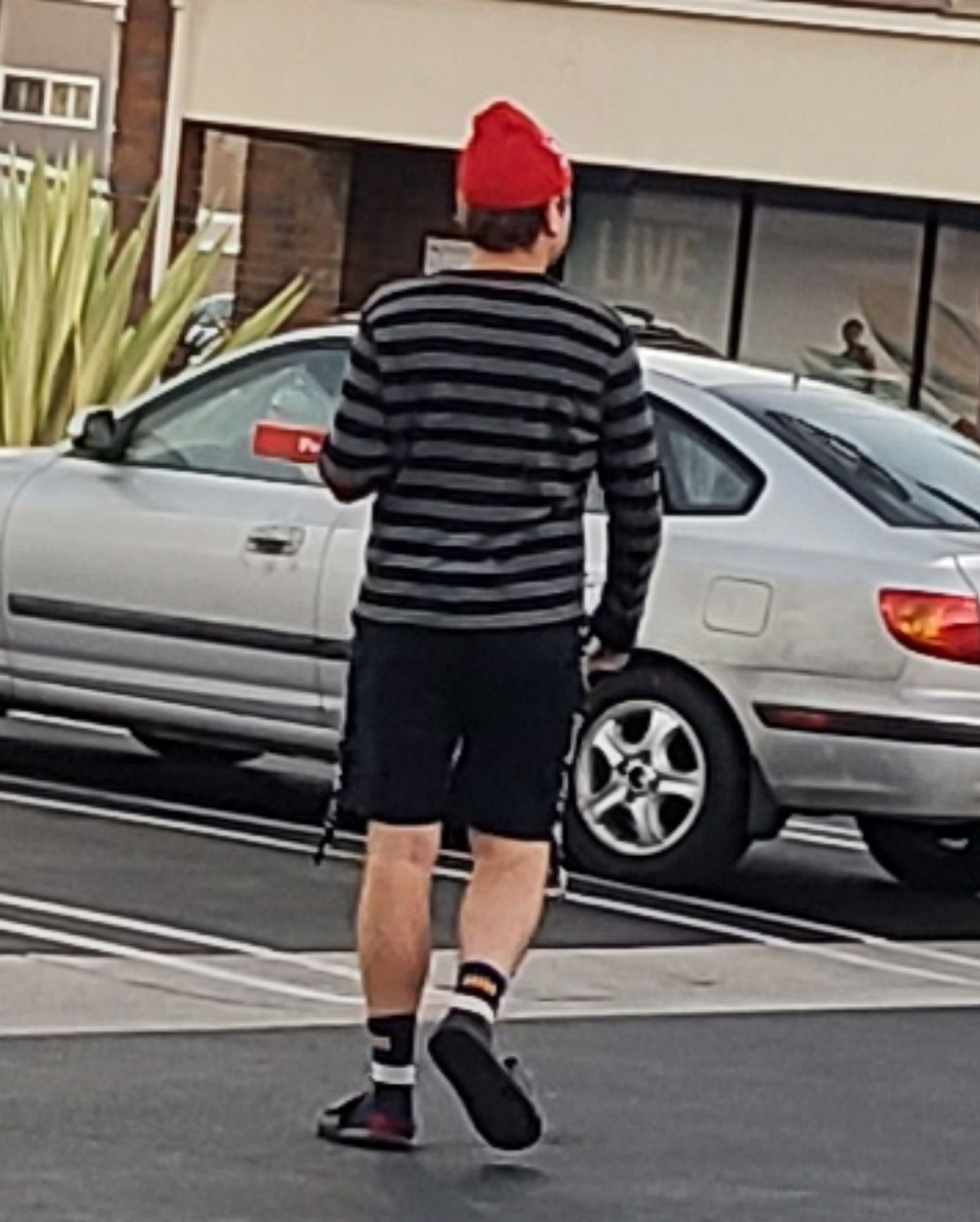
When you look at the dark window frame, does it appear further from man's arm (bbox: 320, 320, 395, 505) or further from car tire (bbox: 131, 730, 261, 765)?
man's arm (bbox: 320, 320, 395, 505)

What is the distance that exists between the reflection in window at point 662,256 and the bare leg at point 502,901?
16.7 meters

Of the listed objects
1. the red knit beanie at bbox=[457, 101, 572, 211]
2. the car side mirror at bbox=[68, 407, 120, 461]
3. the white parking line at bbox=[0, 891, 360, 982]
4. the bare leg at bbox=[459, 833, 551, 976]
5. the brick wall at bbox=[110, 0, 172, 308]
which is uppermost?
the brick wall at bbox=[110, 0, 172, 308]

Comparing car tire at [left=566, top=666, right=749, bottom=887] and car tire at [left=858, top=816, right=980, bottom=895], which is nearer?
car tire at [left=566, top=666, right=749, bottom=887]

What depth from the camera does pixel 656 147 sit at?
2253cm

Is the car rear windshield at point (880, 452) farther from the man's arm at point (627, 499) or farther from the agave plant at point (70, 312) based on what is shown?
the agave plant at point (70, 312)

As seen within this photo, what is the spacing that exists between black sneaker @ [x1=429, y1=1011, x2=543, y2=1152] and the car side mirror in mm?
5159

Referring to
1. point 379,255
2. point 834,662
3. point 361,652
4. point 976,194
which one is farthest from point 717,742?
point 379,255

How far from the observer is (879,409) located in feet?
38.6

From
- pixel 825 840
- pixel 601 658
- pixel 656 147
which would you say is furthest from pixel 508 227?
pixel 656 147

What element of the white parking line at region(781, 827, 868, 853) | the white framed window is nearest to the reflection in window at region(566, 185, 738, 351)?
the white parking line at region(781, 827, 868, 853)

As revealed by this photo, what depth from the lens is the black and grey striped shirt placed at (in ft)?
22.8

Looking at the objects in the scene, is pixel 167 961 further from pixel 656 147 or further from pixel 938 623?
pixel 656 147

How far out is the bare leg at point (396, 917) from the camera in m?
6.95

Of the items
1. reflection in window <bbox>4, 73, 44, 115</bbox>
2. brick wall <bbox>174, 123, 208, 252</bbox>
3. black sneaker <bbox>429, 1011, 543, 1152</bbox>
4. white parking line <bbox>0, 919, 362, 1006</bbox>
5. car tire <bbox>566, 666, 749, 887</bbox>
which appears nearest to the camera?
black sneaker <bbox>429, 1011, 543, 1152</bbox>
